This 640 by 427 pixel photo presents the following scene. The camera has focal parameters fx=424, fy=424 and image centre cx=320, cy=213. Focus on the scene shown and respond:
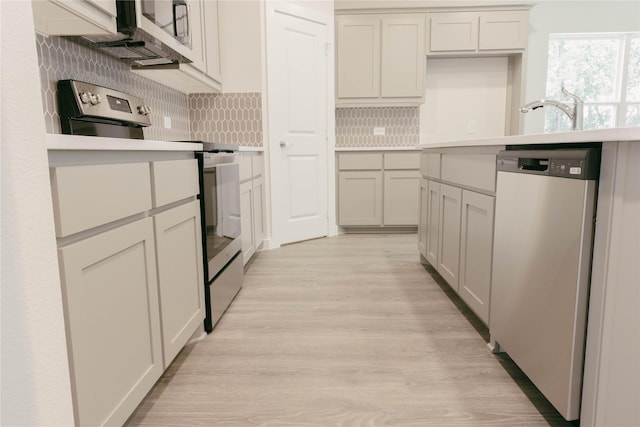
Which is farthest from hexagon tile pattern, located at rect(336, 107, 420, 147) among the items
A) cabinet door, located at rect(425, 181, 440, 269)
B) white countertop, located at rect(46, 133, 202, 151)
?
white countertop, located at rect(46, 133, 202, 151)

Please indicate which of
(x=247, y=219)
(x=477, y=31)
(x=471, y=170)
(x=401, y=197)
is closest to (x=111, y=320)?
(x=471, y=170)

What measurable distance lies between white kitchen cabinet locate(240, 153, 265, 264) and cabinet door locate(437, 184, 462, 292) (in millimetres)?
1276

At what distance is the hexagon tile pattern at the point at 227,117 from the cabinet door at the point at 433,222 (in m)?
1.59

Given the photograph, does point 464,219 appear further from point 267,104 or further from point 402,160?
point 402,160

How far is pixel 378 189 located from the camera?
4496 millimetres

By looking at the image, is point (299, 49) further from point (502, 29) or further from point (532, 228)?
point (532, 228)

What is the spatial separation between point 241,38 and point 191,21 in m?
0.97

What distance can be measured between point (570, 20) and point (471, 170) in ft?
13.5

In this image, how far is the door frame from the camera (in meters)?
3.62

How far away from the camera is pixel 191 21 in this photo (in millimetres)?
2639

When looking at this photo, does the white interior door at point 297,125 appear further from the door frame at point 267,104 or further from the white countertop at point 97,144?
the white countertop at point 97,144

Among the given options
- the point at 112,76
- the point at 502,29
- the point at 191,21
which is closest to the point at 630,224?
the point at 112,76

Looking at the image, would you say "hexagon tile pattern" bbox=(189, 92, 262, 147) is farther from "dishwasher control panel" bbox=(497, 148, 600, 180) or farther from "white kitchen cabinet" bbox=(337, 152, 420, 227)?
"dishwasher control panel" bbox=(497, 148, 600, 180)

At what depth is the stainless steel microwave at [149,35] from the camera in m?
1.73
